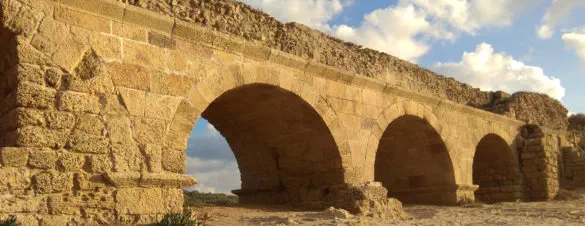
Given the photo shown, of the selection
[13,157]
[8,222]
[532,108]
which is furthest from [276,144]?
[532,108]

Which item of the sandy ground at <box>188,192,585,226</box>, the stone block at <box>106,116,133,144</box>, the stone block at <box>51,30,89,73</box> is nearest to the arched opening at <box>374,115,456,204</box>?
the sandy ground at <box>188,192,585,226</box>

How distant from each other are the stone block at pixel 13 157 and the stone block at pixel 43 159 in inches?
2.1

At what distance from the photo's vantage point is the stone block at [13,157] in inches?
177

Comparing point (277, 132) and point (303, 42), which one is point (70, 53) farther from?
point (277, 132)

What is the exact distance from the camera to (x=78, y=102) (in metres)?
5.02

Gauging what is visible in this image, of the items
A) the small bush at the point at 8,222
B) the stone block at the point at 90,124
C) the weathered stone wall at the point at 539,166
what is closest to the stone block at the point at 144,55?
the stone block at the point at 90,124

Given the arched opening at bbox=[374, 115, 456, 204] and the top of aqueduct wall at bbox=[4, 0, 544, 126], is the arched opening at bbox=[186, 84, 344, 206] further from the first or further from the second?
the arched opening at bbox=[374, 115, 456, 204]

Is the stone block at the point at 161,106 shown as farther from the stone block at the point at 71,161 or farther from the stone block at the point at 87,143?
the stone block at the point at 71,161

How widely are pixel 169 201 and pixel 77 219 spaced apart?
930 mm

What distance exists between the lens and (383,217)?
7270 mm

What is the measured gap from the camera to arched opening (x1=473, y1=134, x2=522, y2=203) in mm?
12777

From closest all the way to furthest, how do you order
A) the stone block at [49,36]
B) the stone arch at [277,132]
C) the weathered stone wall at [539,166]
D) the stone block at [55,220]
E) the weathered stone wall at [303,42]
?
the stone block at [55,220], the stone block at [49,36], the weathered stone wall at [303,42], the stone arch at [277,132], the weathered stone wall at [539,166]

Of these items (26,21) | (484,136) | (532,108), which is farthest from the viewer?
(532,108)

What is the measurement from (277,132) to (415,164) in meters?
3.84
